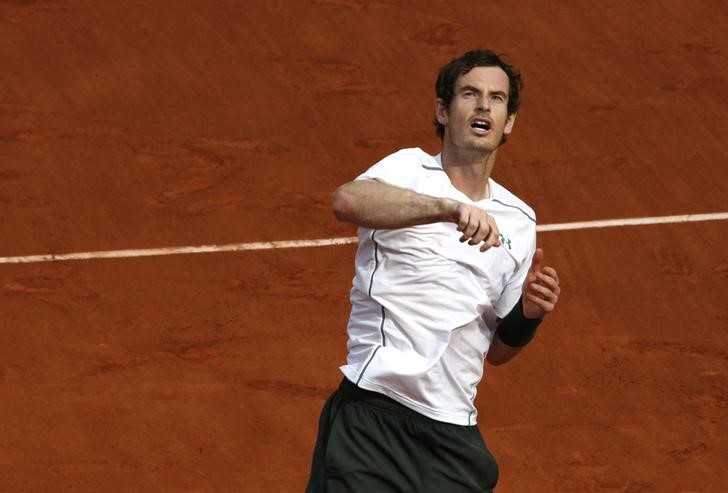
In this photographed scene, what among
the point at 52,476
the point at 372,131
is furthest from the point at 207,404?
the point at 372,131

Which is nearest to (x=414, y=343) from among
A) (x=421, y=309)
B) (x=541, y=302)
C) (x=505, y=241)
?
(x=421, y=309)

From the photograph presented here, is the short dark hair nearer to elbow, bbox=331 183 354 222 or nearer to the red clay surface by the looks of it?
elbow, bbox=331 183 354 222

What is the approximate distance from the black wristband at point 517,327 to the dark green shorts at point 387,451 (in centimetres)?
42

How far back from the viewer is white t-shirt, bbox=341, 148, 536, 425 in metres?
4.54

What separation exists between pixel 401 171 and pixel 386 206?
0.41 metres

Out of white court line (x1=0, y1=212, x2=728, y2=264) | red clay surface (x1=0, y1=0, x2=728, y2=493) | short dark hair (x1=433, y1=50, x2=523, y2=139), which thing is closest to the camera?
short dark hair (x1=433, y1=50, x2=523, y2=139)

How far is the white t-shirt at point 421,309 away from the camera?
454cm

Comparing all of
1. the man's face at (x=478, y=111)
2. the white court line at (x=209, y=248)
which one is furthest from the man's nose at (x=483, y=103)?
the white court line at (x=209, y=248)

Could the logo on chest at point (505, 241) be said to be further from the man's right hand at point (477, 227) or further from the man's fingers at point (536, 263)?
the man's right hand at point (477, 227)

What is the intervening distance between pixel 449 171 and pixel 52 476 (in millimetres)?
3898

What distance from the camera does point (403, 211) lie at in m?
4.27

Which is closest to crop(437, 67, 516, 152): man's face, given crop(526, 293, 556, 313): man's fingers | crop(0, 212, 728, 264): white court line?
crop(526, 293, 556, 313): man's fingers

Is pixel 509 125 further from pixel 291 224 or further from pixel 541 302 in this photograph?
pixel 291 224

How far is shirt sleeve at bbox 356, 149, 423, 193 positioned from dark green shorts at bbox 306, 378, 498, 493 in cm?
72
